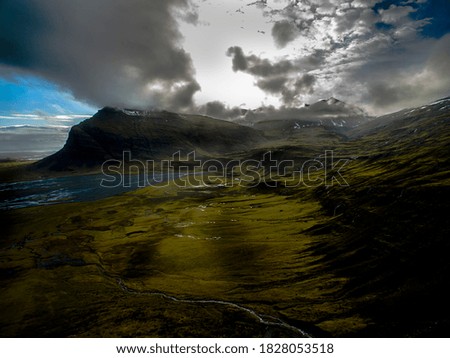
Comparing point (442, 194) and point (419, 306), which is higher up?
point (442, 194)

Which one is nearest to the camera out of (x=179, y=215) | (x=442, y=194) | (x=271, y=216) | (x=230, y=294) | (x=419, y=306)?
(x=419, y=306)

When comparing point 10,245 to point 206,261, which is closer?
point 206,261

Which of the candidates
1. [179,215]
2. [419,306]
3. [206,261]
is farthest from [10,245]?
[419,306]

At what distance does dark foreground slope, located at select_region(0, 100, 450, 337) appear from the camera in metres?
42.6

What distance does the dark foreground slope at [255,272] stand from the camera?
42594mm

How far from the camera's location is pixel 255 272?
6031cm

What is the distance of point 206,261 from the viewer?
230 feet

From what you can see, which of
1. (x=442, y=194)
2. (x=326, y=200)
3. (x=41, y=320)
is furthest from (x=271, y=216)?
(x=41, y=320)

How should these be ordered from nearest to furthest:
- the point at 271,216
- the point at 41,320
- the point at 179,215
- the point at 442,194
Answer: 1. the point at 41,320
2. the point at 442,194
3. the point at 271,216
4. the point at 179,215

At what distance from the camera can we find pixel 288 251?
232 feet

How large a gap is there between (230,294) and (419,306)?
2814cm

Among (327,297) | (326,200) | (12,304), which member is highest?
(326,200)

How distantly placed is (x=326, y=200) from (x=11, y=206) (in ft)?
585

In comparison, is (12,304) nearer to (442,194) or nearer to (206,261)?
(206,261)
